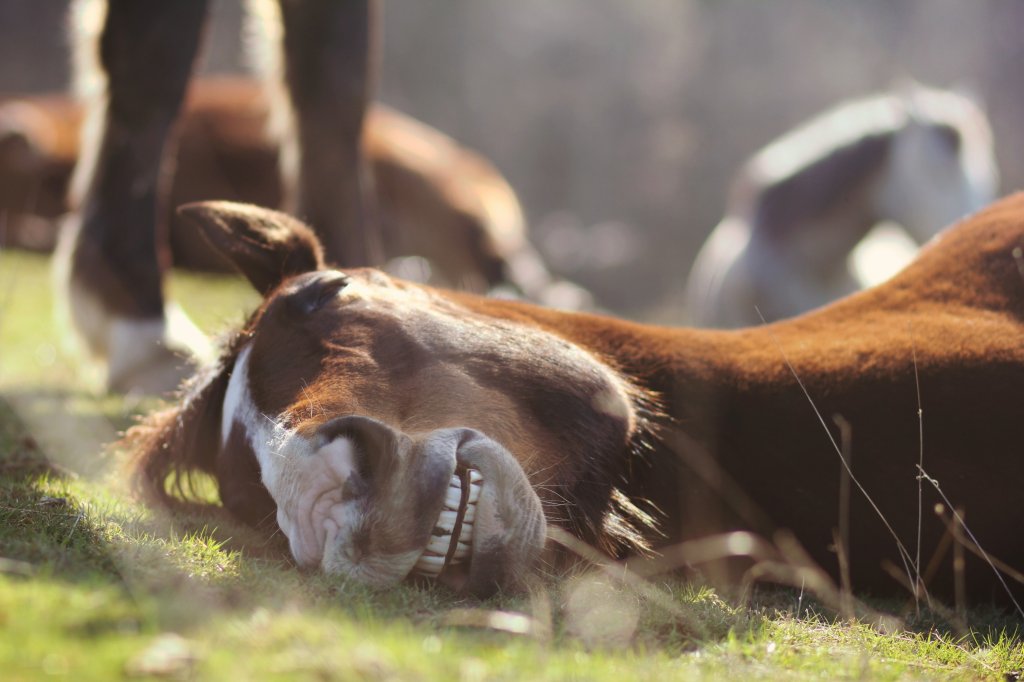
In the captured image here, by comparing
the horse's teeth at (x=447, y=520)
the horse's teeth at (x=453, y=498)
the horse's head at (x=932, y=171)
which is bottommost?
the horse's teeth at (x=447, y=520)

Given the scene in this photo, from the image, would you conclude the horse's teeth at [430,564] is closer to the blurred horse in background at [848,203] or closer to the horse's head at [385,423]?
the horse's head at [385,423]

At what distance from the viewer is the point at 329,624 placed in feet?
6.16

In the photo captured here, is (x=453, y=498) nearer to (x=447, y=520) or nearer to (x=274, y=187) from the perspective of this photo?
(x=447, y=520)

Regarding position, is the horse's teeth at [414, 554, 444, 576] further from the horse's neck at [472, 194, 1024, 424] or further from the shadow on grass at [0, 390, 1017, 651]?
the horse's neck at [472, 194, 1024, 424]

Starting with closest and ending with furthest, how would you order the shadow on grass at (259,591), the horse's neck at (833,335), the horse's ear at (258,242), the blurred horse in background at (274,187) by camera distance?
the shadow on grass at (259,591) < the horse's neck at (833,335) < the horse's ear at (258,242) < the blurred horse in background at (274,187)

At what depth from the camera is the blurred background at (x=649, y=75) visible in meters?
13.8

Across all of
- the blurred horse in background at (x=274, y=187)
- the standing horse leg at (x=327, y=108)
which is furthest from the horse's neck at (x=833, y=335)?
the blurred horse in background at (x=274, y=187)

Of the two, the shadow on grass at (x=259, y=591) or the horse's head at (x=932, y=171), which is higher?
the horse's head at (x=932, y=171)

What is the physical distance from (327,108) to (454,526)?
3011mm

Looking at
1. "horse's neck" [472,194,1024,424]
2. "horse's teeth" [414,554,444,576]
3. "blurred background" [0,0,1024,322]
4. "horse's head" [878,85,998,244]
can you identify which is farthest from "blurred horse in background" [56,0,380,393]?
"blurred background" [0,0,1024,322]

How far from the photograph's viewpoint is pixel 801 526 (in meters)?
2.69

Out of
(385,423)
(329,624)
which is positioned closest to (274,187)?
(385,423)

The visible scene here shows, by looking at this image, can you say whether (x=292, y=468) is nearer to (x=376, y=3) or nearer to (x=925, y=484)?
(x=925, y=484)

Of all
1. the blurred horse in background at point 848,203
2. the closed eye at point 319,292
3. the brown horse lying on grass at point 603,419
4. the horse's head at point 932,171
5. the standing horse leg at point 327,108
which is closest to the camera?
the brown horse lying on grass at point 603,419
